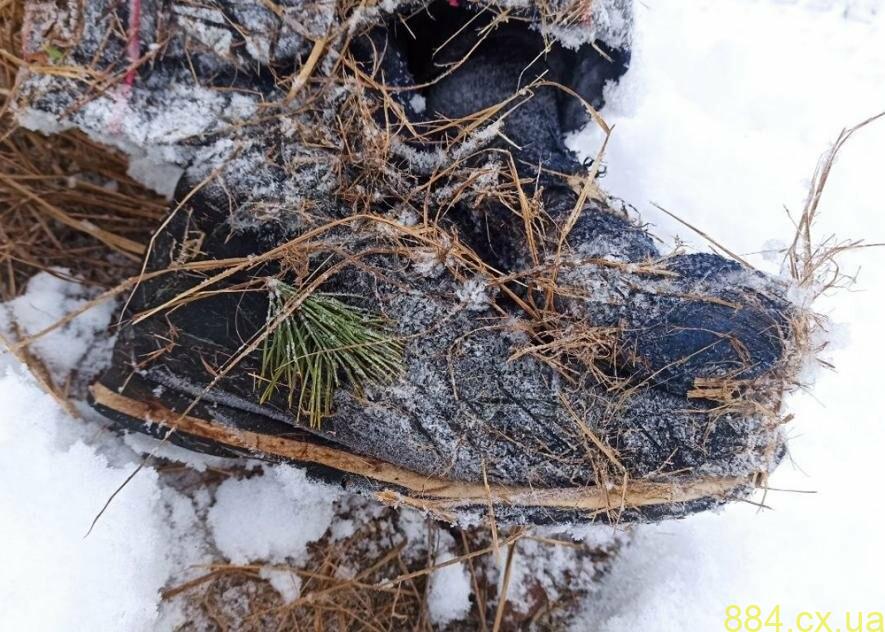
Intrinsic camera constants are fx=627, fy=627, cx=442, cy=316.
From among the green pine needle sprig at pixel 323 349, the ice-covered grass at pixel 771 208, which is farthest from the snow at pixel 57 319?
the ice-covered grass at pixel 771 208

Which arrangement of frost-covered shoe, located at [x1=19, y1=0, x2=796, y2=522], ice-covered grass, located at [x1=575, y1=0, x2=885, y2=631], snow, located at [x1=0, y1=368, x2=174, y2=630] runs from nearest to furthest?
1. frost-covered shoe, located at [x1=19, y1=0, x2=796, y2=522]
2. snow, located at [x1=0, y1=368, x2=174, y2=630]
3. ice-covered grass, located at [x1=575, y1=0, x2=885, y2=631]

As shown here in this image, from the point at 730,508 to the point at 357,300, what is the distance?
0.99 m

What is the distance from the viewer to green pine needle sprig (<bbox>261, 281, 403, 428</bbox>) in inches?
41.4

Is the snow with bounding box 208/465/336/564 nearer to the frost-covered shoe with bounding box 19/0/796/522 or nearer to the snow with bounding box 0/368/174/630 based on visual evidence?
the snow with bounding box 0/368/174/630

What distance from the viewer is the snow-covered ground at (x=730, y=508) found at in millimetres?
1229

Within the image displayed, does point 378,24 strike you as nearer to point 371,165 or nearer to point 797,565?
point 371,165

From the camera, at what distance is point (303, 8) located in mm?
1079

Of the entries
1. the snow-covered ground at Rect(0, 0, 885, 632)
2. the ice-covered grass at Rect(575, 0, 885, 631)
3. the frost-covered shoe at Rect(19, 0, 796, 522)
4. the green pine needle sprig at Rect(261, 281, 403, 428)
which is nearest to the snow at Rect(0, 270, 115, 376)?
the snow-covered ground at Rect(0, 0, 885, 632)

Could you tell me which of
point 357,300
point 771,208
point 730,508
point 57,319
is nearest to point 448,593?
point 730,508

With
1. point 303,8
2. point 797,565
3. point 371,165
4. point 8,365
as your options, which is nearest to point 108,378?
point 8,365

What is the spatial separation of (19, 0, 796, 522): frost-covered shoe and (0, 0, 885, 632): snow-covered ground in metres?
0.29

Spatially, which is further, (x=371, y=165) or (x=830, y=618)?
(x=830, y=618)

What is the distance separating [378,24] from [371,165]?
25 cm

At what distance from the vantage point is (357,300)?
3.58ft
